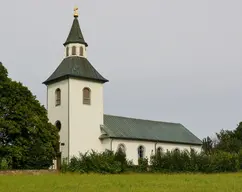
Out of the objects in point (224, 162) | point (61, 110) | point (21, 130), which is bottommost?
point (224, 162)

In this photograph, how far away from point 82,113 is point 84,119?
0.64 metres

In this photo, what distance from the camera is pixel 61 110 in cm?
4875

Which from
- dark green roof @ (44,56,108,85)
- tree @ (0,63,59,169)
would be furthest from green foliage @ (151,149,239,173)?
dark green roof @ (44,56,108,85)

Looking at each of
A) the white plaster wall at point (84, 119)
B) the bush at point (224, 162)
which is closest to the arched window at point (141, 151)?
the white plaster wall at point (84, 119)

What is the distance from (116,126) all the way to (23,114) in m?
13.1

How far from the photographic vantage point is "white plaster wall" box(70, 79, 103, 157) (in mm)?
47594

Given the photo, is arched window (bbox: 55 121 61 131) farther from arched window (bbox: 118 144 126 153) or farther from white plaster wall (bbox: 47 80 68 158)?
arched window (bbox: 118 144 126 153)

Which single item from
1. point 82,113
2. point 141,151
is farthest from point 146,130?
point 82,113

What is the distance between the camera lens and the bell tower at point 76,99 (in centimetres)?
4762

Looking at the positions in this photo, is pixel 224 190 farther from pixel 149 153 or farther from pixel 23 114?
pixel 149 153

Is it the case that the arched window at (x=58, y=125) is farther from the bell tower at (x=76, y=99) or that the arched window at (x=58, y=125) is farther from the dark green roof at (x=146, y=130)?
the dark green roof at (x=146, y=130)

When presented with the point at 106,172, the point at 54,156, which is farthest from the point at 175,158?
the point at 54,156

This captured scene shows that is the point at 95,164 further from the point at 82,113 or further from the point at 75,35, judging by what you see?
the point at 75,35

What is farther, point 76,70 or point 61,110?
point 76,70
